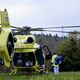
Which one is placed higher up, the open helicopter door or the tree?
the open helicopter door

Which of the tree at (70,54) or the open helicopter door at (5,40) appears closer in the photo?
the open helicopter door at (5,40)

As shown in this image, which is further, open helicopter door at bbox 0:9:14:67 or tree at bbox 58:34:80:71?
tree at bbox 58:34:80:71

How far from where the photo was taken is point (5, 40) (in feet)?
32.7

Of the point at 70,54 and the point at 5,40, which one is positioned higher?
the point at 5,40

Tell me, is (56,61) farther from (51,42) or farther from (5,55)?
(51,42)

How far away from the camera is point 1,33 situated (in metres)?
10.1

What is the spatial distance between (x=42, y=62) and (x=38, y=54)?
65 centimetres

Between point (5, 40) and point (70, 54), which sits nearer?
point (5, 40)

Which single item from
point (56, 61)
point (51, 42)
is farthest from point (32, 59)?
point (51, 42)

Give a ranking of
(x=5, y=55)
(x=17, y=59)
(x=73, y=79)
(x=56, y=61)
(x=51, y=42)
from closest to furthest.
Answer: (x=73, y=79) < (x=5, y=55) < (x=17, y=59) < (x=56, y=61) < (x=51, y=42)

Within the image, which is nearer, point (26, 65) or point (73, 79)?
point (73, 79)

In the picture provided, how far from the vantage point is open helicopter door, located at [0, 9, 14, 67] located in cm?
979

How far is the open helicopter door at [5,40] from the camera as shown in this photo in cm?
979

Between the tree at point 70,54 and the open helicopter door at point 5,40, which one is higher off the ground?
the open helicopter door at point 5,40
